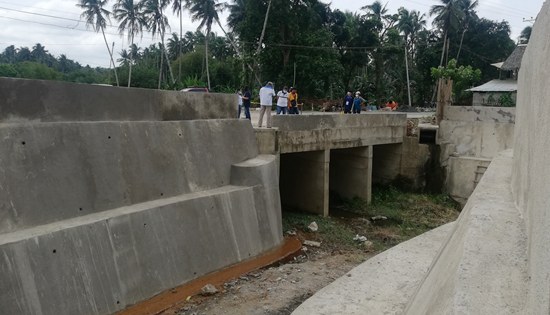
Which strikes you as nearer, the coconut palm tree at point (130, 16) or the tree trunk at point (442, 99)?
the tree trunk at point (442, 99)

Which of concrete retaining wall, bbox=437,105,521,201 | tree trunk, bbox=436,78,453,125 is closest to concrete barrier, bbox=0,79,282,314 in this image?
concrete retaining wall, bbox=437,105,521,201

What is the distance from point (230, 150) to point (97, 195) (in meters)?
4.11

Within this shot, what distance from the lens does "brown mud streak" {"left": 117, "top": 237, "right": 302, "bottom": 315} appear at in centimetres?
830

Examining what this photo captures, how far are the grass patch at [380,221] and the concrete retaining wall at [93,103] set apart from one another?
492cm

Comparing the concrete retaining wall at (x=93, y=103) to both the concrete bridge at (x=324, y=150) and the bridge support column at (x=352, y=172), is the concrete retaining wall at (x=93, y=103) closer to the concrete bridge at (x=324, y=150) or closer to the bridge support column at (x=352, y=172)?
the concrete bridge at (x=324, y=150)

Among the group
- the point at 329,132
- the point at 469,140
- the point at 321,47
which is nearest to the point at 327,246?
the point at 329,132

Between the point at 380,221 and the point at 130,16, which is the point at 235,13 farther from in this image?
the point at 380,221

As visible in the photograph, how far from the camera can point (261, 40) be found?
3391cm

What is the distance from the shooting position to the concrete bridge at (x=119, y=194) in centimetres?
709

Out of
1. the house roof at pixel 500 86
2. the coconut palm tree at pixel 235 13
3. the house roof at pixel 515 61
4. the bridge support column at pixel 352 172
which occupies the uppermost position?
the coconut palm tree at pixel 235 13

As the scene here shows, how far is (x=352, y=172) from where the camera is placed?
60.6ft

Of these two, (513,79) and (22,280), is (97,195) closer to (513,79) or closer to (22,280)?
(22,280)

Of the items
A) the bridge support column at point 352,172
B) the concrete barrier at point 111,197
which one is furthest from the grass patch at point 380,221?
the concrete barrier at point 111,197

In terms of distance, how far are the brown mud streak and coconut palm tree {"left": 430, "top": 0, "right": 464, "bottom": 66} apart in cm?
3774
